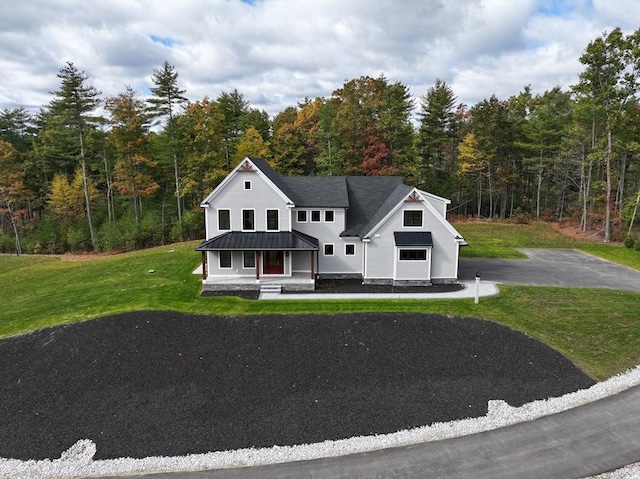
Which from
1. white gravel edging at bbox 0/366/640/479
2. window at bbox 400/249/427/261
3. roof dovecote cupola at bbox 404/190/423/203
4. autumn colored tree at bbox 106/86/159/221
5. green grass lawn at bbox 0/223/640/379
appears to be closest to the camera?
white gravel edging at bbox 0/366/640/479

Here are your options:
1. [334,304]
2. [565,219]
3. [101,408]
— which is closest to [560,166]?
[565,219]

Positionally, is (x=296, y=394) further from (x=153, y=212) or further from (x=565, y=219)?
(x=565, y=219)

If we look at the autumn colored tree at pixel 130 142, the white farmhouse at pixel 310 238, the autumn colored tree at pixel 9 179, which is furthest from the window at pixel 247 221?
the autumn colored tree at pixel 9 179

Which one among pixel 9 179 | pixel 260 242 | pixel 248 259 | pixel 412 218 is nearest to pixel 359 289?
pixel 412 218

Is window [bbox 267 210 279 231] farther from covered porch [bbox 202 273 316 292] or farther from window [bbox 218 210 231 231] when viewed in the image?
covered porch [bbox 202 273 316 292]

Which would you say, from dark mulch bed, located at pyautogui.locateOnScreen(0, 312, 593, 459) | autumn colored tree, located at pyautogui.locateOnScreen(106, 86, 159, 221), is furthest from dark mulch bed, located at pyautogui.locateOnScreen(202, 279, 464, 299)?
autumn colored tree, located at pyautogui.locateOnScreen(106, 86, 159, 221)
